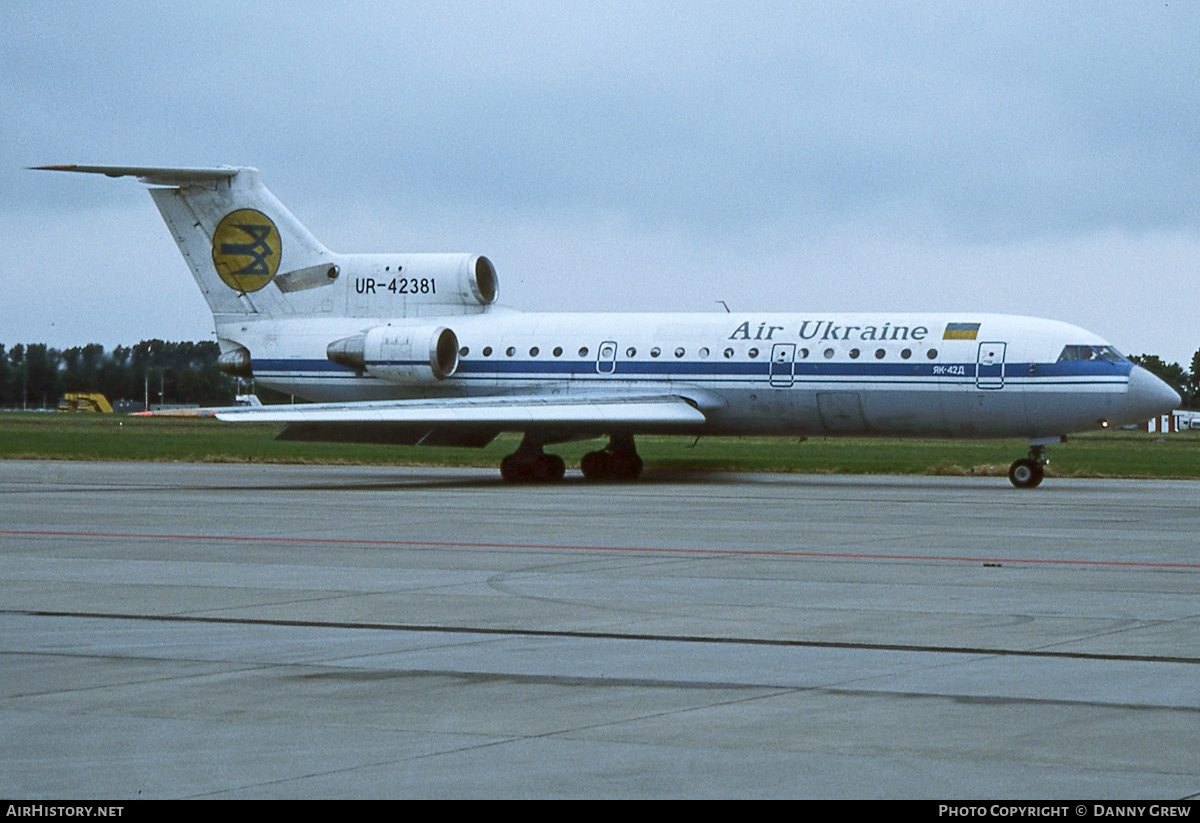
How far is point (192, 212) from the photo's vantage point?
3809cm

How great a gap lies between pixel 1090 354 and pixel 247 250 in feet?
60.8

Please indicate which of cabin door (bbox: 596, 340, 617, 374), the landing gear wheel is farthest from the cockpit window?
cabin door (bbox: 596, 340, 617, 374)

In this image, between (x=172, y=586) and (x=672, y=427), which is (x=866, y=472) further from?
(x=172, y=586)

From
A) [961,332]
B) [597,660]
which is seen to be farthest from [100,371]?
[597,660]

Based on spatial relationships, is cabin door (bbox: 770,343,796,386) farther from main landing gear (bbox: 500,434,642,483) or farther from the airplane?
main landing gear (bbox: 500,434,642,483)

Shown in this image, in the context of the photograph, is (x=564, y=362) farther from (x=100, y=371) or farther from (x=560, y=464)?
(x=100, y=371)

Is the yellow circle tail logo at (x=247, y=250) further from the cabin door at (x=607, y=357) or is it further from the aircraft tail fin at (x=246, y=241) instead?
the cabin door at (x=607, y=357)

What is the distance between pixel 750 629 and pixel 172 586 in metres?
5.23

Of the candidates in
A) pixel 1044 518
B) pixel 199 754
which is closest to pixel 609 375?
pixel 1044 518

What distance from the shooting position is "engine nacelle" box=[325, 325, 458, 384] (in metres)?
36.0

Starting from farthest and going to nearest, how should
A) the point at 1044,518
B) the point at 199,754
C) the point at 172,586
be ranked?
1. the point at 1044,518
2. the point at 172,586
3. the point at 199,754

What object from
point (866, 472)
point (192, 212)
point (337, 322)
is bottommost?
point (866, 472)

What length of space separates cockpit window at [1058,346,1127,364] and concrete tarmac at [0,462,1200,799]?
1090 cm
